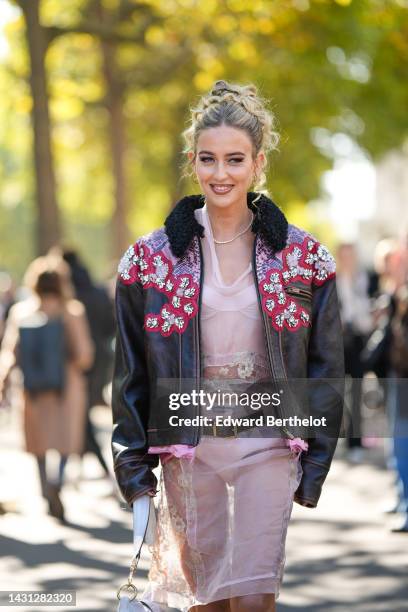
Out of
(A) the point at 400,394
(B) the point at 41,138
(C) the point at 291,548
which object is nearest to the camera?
(C) the point at 291,548

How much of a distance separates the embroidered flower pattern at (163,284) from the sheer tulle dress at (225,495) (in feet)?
0.19

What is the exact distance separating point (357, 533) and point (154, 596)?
16.9ft

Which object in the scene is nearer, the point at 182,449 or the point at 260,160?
the point at 182,449

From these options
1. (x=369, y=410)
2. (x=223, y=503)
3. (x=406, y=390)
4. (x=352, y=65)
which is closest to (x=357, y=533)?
(x=406, y=390)

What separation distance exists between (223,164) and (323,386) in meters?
0.75

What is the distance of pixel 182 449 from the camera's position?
4.53m

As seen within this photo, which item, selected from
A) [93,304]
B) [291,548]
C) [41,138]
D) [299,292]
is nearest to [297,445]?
[299,292]

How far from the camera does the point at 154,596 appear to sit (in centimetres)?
458

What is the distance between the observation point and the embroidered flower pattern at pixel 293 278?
4.57 meters

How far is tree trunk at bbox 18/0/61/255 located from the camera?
20.2 metres

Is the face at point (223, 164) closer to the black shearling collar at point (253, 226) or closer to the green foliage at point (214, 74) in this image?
the black shearling collar at point (253, 226)

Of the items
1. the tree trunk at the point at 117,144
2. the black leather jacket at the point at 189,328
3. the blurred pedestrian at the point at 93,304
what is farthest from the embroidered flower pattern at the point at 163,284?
the tree trunk at the point at 117,144

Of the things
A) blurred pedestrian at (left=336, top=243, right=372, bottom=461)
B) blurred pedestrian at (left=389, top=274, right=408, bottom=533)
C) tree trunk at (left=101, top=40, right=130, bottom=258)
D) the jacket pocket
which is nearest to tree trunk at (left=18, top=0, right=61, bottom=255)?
tree trunk at (left=101, top=40, right=130, bottom=258)

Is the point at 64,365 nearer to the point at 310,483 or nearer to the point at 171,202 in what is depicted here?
the point at 310,483
